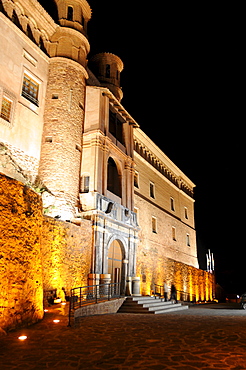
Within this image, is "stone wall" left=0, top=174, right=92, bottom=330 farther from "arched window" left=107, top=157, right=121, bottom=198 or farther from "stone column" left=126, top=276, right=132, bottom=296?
"arched window" left=107, top=157, right=121, bottom=198

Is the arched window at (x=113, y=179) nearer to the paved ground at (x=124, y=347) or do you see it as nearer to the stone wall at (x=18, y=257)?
the stone wall at (x=18, y=257)

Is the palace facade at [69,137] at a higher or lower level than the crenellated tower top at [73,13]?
lower

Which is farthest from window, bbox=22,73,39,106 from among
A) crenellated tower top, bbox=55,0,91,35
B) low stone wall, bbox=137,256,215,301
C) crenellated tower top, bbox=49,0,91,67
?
low stone wall, bbox=137,256,215,301

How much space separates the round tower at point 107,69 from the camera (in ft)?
85.8

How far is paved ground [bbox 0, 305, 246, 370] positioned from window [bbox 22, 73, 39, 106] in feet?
40.4

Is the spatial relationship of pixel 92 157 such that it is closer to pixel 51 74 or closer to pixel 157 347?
pixel 51 74

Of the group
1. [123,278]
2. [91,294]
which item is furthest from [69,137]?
[123,278]

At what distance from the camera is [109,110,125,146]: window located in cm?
2296

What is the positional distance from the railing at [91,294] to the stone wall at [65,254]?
46 cm

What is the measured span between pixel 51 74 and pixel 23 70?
7.96 feet

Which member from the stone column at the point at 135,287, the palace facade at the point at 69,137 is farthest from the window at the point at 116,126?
the stone column at the point at 135,287

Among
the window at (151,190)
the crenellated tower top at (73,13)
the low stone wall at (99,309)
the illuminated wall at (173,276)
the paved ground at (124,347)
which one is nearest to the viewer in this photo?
the paved ground at (124,347)

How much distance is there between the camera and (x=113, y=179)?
74.1 ft

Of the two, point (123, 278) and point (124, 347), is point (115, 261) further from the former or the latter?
point (124, 347)
